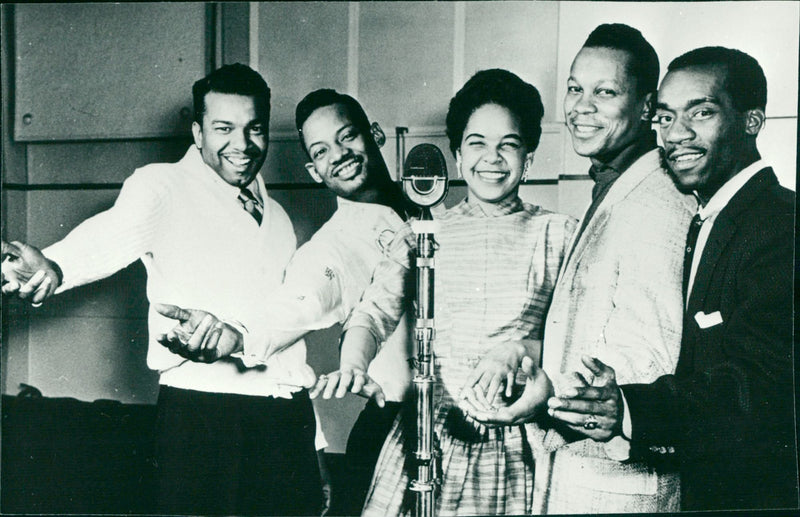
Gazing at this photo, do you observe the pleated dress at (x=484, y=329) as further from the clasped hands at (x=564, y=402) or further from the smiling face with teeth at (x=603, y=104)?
the smiling face with teeth at (x=603, y=104)

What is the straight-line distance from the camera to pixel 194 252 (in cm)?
250

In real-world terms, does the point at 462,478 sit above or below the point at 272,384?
below

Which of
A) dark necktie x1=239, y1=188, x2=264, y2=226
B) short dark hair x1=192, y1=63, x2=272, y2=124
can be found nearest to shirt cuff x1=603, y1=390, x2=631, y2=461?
dark necktie x1=239, y1=188, x2=264, y2=226

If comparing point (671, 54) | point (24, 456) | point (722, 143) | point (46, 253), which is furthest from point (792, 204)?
point (24, 456)

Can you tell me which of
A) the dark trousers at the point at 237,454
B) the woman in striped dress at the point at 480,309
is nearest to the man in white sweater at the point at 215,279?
the dark trousers at the point at 237,454

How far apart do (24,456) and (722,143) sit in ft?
7.70

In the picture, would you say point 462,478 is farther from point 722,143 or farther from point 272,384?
point 722,143

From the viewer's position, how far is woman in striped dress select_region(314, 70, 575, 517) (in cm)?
244

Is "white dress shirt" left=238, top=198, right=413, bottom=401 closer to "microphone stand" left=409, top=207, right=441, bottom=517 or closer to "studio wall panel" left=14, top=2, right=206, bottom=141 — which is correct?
"microphone stand" left=409, top=207, right=441, bottom=517

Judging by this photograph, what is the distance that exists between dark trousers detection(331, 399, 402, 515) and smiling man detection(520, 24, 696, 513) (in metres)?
0.46

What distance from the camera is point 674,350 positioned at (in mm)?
2385

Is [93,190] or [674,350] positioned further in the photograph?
[93,190]

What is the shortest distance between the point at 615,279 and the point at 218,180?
1.23 m

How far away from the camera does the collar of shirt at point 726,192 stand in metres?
2.44
